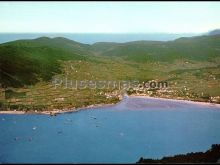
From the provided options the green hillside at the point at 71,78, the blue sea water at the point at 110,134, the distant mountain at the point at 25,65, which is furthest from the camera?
the distant mountain at the point at 25,65

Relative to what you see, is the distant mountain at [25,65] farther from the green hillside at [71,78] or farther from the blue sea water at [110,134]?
the blue sea water at [110,134]

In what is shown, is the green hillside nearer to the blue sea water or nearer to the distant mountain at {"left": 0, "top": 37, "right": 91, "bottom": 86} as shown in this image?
the distant mountain at {"left": 0, "top": 37, "right": 91, "bottom": 86}

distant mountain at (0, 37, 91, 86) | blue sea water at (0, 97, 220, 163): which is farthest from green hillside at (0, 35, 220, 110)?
blue sea water at (0, 97, 220, 163)

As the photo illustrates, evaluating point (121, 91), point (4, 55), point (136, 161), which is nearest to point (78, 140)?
point (136, 161)

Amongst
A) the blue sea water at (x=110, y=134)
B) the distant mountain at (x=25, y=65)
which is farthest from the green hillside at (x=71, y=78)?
the blue sea water at (x=110, y=134)

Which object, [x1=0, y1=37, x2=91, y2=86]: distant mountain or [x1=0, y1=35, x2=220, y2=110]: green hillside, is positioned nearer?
[x1=0, y1=35, x2=220, y2=110]: green hillside

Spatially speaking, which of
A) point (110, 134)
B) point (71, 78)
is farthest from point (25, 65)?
point (110, 134)

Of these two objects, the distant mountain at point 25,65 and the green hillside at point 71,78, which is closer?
the green hillside at point 71,78

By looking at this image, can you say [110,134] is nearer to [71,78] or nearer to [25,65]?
[71,78]
